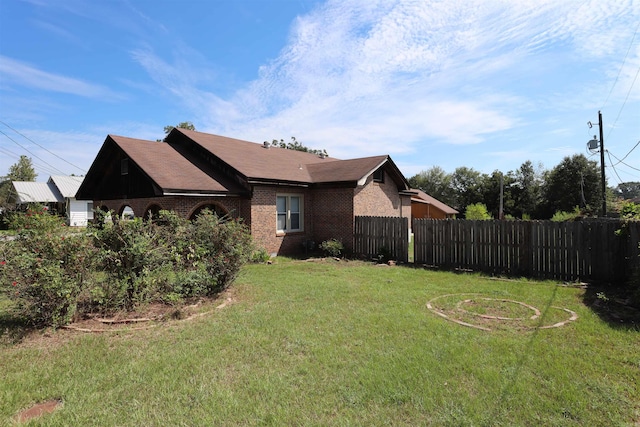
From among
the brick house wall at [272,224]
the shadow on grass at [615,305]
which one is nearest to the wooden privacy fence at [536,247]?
the shadow on grass at [615,305]

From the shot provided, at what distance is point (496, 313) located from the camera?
6.46 meters

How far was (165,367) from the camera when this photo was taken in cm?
436

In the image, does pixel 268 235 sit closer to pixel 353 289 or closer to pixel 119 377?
pixel 353 289

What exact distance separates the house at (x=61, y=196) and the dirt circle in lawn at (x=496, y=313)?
126 ft

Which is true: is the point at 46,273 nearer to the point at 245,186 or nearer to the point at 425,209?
the point at 245,186

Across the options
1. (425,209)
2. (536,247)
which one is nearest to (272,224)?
(536,247)

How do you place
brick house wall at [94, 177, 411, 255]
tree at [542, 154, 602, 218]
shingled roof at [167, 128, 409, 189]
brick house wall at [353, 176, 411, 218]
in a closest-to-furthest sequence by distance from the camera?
brick house wall at [94, 177, 411, 255] < shingled roof at [167, 128, 409, 189] < brick house wall at [353, 176, 411, 218] < tree at [542, 154, 602, 218]

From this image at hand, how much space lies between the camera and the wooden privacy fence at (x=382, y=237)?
43.5 ft

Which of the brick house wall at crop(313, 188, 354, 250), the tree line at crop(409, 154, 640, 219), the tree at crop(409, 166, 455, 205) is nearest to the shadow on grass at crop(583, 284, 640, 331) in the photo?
the brick house wall at crop(313, 188, 354, 250)

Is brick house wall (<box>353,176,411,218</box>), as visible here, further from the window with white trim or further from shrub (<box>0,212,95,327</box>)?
shrub (<box>0,212,95,327</box>)

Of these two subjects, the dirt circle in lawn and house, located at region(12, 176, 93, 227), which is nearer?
the dirt circle in lawn

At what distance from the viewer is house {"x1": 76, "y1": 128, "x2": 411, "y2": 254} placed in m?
13.4

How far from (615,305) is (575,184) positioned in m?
42.2

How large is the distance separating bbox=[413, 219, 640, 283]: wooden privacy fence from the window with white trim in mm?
5626
